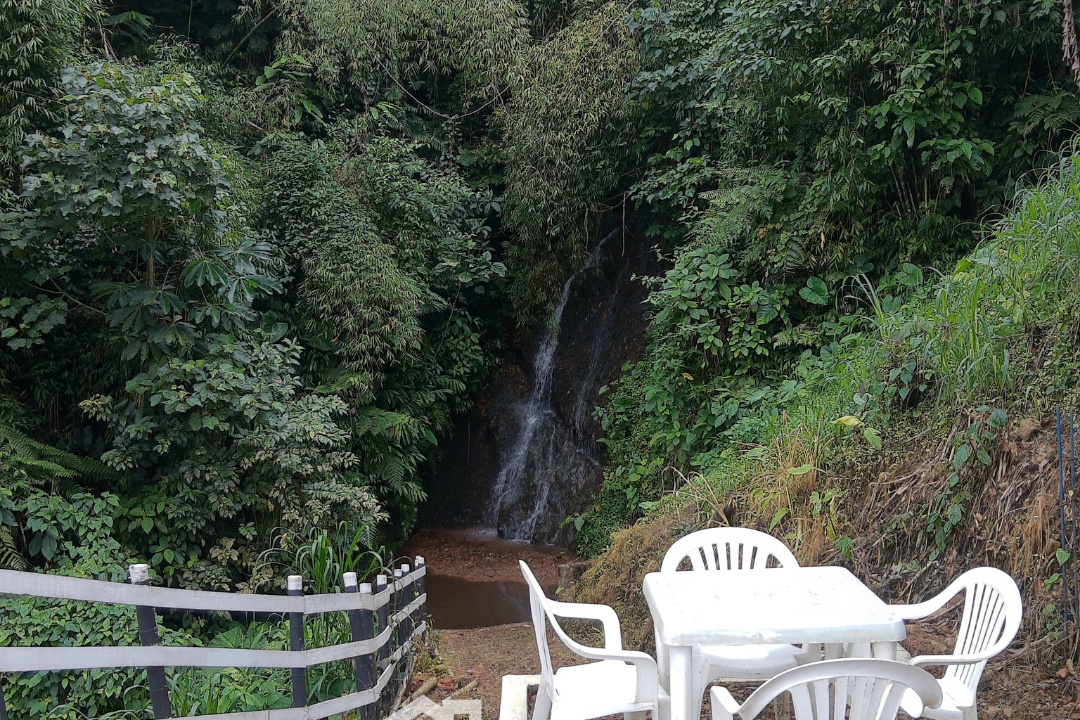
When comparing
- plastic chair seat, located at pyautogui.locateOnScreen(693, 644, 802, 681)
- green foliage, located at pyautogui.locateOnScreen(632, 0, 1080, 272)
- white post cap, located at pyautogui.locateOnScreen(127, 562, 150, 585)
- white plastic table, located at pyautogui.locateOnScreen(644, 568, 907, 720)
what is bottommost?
plastic chair seat, located at pyautogui.locateOnScreen(693, 644, 802, 681)

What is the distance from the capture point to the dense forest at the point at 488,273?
4625 mm

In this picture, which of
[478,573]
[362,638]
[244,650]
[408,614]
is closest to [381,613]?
[362,638]

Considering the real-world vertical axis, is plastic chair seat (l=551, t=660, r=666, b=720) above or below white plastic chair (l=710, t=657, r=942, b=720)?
below

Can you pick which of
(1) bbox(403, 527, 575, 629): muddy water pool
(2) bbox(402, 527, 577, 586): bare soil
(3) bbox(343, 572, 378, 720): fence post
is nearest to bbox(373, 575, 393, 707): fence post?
(3) bbox(343, 572, 378, 720): fence post

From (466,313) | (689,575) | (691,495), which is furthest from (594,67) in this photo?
(689,575)

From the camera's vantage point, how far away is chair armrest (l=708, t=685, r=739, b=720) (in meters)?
2.06

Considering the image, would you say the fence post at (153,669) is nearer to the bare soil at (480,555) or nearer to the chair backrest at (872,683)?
the chair backrest at (872,683)

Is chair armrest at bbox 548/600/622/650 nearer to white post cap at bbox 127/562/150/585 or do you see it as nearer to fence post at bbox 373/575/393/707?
fence post at bbox 373/575/393/707

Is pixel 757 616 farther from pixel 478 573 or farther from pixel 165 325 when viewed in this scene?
pixel 478 573

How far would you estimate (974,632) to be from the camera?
8.69 feet

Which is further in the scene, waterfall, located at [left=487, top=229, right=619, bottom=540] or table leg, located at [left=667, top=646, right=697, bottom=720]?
waterfall, located at [left=487, top=229, right=619, bottom=540]

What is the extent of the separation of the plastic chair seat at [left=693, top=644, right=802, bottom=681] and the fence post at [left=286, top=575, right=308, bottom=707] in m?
1.63

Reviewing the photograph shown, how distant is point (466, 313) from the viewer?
31.8 feet

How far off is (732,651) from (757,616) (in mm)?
499
